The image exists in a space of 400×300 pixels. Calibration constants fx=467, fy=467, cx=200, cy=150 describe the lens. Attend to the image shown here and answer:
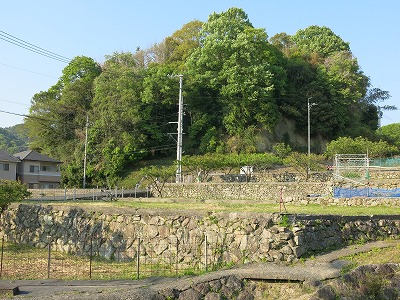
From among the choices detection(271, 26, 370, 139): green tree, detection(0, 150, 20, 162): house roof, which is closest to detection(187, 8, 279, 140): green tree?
detection(271, 26, 370, 139): green tree

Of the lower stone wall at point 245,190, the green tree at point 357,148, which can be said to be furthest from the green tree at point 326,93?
the lower stone wall at point 245,190

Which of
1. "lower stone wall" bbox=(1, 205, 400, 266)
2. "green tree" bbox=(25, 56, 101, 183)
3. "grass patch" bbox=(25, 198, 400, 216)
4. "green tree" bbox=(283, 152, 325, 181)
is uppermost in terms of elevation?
"green tree" bbox=(25, 56, 101, 183)

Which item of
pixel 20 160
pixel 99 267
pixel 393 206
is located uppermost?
pixel 20 160

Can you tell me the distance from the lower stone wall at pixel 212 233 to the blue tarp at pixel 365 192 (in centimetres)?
699

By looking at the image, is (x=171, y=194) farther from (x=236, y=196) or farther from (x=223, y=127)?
(x=223, y=127)

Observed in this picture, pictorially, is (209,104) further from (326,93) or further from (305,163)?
(305,163)

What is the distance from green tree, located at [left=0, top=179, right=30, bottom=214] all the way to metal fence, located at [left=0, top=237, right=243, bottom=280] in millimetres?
4637

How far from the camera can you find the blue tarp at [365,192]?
21938mm

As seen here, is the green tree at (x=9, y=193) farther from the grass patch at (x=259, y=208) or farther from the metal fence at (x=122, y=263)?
the metal fence at (x=122, y=263)

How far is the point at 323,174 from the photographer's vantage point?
110 ft

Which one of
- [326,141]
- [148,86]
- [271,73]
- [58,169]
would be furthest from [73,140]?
[326,141]

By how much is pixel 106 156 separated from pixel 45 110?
40.9ft

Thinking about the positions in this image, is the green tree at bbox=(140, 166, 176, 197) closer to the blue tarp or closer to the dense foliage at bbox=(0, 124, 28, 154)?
the blue tarp

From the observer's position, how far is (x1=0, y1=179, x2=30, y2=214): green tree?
20.2 meters
